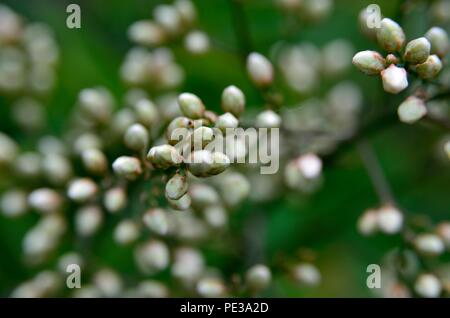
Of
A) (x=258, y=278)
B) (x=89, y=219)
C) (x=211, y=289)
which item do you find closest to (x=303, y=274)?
(x=258, y=278)

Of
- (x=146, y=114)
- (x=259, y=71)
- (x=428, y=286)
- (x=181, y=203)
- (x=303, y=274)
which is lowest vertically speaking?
(x=428, y=286)

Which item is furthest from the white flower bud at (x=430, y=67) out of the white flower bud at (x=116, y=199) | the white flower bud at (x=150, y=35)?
the white flower bud at (x=150, y=35)

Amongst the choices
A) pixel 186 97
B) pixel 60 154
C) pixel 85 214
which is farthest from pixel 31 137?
pixel 186 97

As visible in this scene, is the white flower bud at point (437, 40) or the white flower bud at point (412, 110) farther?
the white flower bud at point (437, 40)

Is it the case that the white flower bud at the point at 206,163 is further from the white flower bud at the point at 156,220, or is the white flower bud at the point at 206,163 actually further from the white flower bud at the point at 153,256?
the white flower bud at the point at 153,256

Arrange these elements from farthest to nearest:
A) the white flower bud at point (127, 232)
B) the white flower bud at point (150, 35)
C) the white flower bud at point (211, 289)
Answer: the white flower bud at point (150, 35)
the white flower bud at point (127, 232)
the white flower bud at point (211, 289)

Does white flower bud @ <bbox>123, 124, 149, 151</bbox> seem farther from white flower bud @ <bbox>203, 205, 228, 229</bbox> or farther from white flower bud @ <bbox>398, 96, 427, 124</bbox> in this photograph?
white flower bud @ <bbox>398, 96, 427, 124</bbox>

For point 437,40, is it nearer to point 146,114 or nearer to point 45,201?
point 146,114

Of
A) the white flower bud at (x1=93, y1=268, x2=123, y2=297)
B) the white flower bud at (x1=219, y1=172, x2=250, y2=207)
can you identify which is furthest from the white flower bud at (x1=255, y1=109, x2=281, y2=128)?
the white flower bud at (x1=93, y1=268, x2=123, y2=297)
